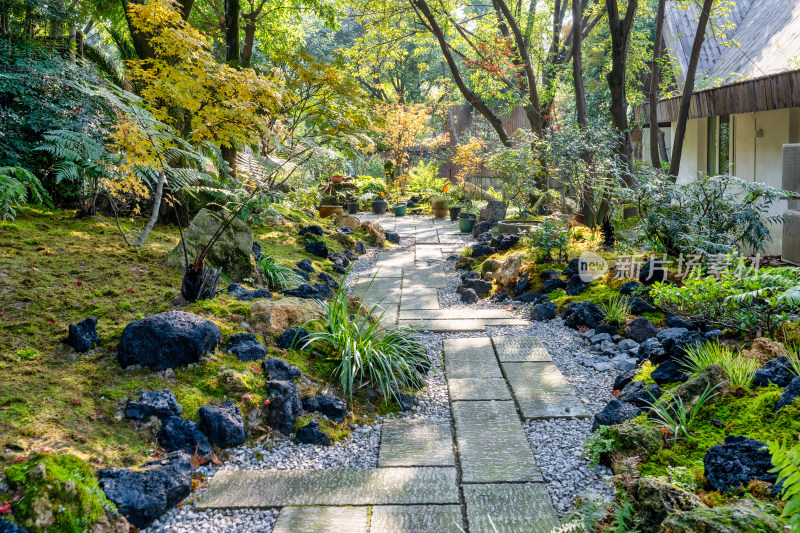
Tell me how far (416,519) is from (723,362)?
197 centimetres

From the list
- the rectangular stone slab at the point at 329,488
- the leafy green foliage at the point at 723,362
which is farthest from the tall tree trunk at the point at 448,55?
the rectangular stone slab at the point at 329,488

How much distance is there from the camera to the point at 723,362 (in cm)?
328

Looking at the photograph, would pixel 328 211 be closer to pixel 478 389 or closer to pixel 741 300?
pixel 478 389

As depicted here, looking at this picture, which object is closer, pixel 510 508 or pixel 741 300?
pixel 510 508

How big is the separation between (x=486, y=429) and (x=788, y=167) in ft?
16.0

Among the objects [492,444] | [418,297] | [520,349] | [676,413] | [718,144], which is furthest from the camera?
[718,144]

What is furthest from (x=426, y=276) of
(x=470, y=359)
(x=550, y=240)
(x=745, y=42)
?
(x=745, y=42)

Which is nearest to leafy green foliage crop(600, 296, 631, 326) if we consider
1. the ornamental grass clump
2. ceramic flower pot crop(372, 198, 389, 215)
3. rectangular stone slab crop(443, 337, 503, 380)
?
rectangular stone slab crop(443, 337, 503, 380)

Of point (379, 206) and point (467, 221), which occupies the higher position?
point (379, 206)

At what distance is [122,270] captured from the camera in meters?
4.76

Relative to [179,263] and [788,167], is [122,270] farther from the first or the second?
[788,167]

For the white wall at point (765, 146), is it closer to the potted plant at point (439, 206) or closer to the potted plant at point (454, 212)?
the potted plant at point (454, 212)

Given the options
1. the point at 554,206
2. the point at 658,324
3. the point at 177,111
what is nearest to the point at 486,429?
the point at 658,324

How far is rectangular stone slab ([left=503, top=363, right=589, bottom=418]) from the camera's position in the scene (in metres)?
3.49
